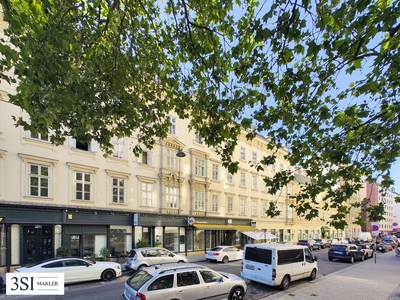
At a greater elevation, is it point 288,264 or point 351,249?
point 288,264

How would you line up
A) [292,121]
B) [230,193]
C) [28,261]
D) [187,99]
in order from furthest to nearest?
[230,193], [28,261], [187,99], [292,121]

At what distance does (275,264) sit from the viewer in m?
11.9

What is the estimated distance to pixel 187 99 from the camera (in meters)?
8.93

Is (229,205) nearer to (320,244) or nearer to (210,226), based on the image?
(210,226)

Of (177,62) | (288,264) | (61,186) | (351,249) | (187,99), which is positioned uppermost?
(177,62)

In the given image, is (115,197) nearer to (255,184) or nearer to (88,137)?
(88,137)

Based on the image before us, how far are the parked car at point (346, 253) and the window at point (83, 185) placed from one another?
796 inches

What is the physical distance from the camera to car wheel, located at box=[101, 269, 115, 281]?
13422mm

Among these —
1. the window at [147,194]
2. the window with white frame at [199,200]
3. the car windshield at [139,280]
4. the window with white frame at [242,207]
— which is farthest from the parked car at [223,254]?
the car windshield at [139,280]

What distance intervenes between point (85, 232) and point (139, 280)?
1207 centimetres

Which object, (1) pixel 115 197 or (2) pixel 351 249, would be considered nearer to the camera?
(1) pixel 115 197

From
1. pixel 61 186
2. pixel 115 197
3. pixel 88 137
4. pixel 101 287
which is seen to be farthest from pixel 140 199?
pixel 88 137

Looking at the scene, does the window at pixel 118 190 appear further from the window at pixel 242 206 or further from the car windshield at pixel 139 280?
the window at pixel 242 206

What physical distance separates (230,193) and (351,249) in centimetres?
1257
